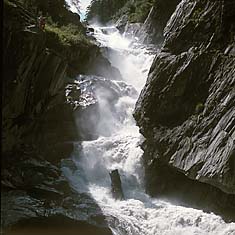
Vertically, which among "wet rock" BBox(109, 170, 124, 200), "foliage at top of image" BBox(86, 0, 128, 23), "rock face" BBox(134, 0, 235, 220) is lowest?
Answer: "wet rock" BBox(109, 170, 124, 200)

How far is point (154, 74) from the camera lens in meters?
17.6

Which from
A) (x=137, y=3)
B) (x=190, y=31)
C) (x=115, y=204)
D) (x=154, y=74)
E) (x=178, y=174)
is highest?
(x=137, y=3)

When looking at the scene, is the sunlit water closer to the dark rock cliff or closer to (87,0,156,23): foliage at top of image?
the dark rock cliff

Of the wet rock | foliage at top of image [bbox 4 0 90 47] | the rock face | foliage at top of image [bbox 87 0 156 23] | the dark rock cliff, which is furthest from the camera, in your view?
foliage at top of image [bbox 87 0 156 23]

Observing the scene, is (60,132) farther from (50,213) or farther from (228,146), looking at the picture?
(228,146)

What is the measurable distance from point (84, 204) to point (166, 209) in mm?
2923

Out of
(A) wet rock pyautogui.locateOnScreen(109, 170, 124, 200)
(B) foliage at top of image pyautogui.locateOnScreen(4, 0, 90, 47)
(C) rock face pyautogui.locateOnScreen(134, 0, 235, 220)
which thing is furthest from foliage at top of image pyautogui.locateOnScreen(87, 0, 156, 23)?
(A) wet rock pyautogui.locateOnScreen(109, 170, 124, 200)

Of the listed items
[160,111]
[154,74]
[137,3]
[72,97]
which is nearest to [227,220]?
[160,111]

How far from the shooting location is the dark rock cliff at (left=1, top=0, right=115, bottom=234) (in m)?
12.5

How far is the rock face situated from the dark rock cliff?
3.57m

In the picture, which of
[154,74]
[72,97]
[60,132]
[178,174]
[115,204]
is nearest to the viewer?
[115,204]

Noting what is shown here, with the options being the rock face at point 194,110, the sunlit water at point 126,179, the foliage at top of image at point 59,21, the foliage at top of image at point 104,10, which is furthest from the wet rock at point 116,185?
the foliage at top of image at point 104,10

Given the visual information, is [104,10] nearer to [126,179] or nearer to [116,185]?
[126,179]

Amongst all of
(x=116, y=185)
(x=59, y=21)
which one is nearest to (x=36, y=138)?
(x=116, y=185)
